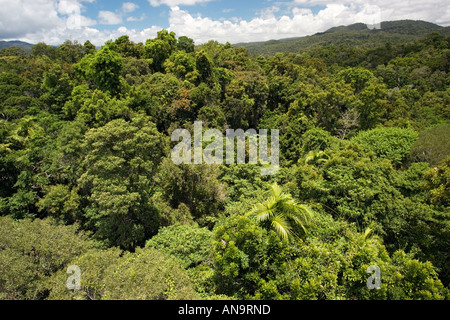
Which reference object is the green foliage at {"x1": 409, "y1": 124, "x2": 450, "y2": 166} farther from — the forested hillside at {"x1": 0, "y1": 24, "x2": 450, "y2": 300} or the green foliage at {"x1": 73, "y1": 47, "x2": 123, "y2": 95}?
the green foliage at {"x1": 73, "y1": 47, "x2": 123, "y2": 95}

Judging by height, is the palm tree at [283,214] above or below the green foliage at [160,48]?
below

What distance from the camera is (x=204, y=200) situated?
14031 mm

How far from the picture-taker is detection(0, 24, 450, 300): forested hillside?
6.76 m

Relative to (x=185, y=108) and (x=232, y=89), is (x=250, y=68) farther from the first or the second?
(x=185, y=108)

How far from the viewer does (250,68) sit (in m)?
34.8

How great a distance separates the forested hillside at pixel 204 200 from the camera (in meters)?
6.76

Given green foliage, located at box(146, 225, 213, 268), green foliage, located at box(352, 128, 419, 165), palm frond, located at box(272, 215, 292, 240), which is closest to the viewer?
palm frond, located at box(272, 215, 292, 240)

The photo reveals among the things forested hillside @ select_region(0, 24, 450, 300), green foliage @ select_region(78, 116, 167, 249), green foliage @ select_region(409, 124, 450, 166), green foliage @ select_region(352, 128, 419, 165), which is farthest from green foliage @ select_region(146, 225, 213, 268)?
green foliage @ select_region(409, 124, 450, 166)

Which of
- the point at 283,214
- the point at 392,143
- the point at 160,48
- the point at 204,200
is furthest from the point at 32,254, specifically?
the point at 160,48

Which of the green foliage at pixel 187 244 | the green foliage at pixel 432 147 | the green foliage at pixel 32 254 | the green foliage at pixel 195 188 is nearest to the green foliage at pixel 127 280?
the green foliage at pixel 32 254

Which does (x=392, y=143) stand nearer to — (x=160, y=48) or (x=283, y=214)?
(x=283, y=214)

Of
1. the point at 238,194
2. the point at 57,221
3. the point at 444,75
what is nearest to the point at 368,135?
the point at 238,194

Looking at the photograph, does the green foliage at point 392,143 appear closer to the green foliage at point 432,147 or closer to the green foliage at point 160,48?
the green foliage at point 432,147

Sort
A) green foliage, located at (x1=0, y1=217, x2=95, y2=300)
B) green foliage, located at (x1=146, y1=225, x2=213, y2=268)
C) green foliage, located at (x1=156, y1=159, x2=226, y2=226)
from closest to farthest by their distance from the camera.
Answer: green foliage, located at (x1=0, y1=217, x2=95, y2=300)
green foliage, located at (x1=146, y1=225, x2=213, y2=268)
green foliage, located at (x1=156, y1=159, x2=226, y2=226)
